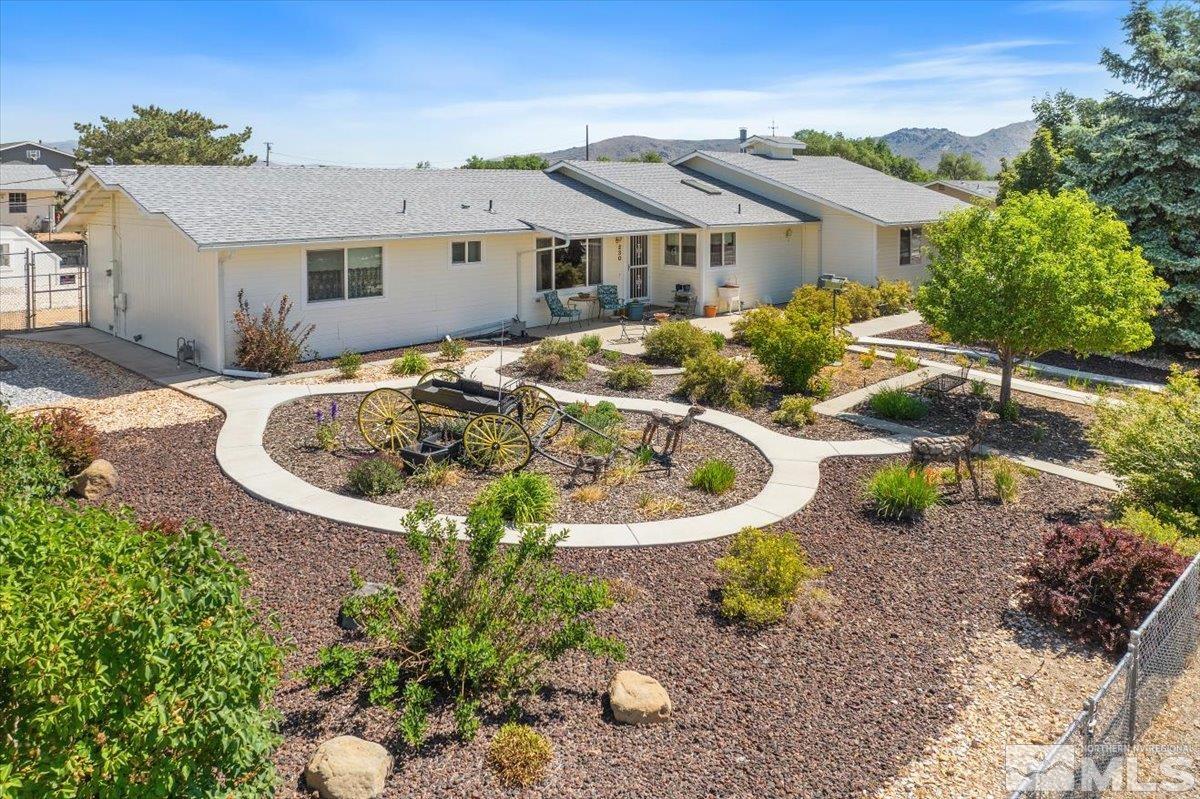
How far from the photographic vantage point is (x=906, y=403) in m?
15.8

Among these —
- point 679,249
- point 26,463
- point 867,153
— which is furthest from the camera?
point 867,153

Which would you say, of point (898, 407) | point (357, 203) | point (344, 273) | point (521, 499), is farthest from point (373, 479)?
point (357, 203)

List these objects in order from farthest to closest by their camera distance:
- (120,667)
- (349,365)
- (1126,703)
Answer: (349,365) < (1126,703) < (120,667)

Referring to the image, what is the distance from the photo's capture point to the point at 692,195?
2980cm

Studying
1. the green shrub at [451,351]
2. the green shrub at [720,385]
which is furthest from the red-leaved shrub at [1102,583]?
the green shrub at [451,351]

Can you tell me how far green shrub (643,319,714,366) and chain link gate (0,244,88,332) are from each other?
15212 millimetres

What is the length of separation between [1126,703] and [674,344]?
552 inches

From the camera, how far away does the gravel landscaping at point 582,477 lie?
11195 mm

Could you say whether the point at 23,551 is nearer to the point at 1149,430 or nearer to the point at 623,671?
the point at 623,671

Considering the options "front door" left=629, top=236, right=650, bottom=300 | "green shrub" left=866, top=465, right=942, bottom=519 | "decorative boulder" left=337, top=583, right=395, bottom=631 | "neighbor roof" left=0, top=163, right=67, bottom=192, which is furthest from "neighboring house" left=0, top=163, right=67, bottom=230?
"green shrub" left=866, top=465, right=942, bottom=519

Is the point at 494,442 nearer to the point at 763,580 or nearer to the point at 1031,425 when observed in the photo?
the point at 763,580

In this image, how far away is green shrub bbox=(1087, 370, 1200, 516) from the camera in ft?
34.8

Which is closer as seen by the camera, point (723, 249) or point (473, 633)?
point (473, 633)

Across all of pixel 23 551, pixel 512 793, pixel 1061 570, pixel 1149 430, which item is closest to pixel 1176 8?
pixel 1149 430
